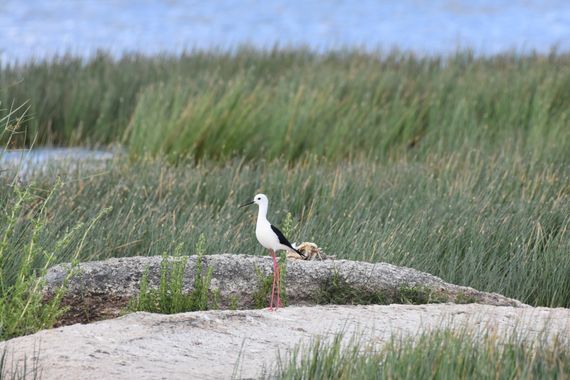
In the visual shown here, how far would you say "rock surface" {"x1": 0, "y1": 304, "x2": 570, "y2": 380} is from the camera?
436 cm

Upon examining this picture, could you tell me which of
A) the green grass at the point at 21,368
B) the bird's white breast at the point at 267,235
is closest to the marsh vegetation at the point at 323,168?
the green grass at the point at 21,368

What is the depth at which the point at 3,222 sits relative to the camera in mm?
6797

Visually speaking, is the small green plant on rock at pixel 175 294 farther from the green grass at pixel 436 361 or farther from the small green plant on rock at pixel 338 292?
the green grass at pixel 436 361

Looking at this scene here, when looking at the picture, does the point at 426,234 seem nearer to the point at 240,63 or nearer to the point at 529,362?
the point at 529,362

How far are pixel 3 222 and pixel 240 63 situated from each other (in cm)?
1015

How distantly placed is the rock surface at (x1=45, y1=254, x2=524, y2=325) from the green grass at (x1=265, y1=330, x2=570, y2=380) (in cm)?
→ 144

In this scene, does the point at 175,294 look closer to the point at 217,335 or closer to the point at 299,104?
the point at 217,335

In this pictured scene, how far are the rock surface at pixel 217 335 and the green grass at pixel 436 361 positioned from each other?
0.40 feet

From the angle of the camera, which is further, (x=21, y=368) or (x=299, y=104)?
(x=299, y=104)

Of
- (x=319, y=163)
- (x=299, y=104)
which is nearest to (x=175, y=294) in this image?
(x=319, y=163)

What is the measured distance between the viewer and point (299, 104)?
13.1m

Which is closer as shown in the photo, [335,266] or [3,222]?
[335,266]

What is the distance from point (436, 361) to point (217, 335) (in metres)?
1.07

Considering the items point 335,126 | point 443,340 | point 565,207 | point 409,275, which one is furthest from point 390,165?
point 443,340
